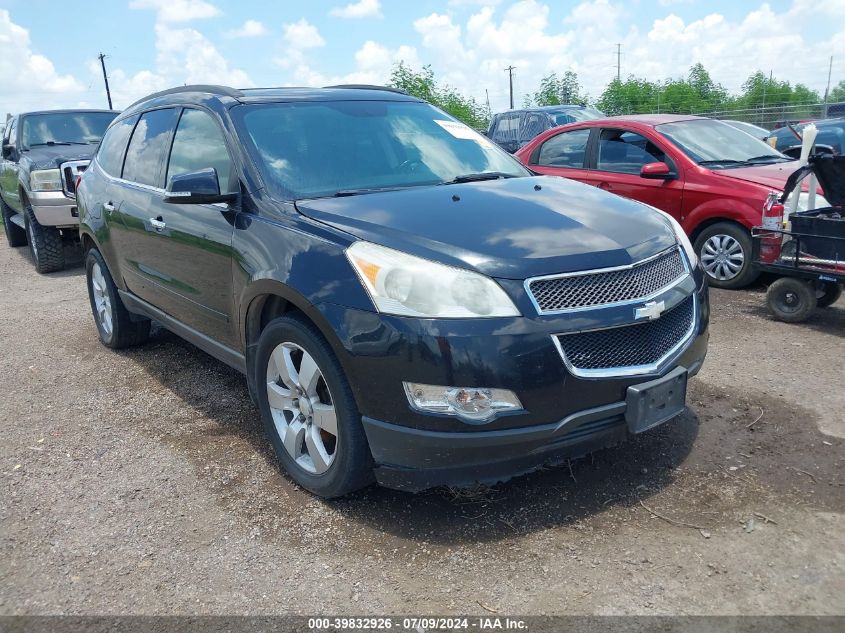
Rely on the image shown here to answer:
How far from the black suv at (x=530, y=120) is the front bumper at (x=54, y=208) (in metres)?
7.81

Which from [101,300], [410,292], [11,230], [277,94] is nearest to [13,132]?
[11,230]

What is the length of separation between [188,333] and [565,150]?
5.29m

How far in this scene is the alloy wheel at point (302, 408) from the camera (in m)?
3.08

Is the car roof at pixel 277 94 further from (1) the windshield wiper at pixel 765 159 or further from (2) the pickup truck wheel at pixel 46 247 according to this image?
(2) the pickup truck wheel at pixel 46 247

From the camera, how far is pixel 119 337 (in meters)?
5.59

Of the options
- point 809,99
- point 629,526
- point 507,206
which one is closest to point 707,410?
point 629,526

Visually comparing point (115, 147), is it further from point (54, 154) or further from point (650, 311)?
point (54, 154)

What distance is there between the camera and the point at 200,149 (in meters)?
4.00

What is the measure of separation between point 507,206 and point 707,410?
5.68 ft

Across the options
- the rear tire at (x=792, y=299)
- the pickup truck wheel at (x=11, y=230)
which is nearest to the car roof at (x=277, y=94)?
the rear tire at (x=792, y=299)

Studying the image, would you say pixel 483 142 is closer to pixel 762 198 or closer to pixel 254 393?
pixel 254 393

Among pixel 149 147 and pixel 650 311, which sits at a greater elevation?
pixel 149 147

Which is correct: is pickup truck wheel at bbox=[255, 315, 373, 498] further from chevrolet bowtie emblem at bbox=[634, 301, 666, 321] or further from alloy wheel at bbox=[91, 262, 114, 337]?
alloy wheel at bbox=[91, 262, 114, 337]

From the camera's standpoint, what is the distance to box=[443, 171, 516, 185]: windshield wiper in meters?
3.76
